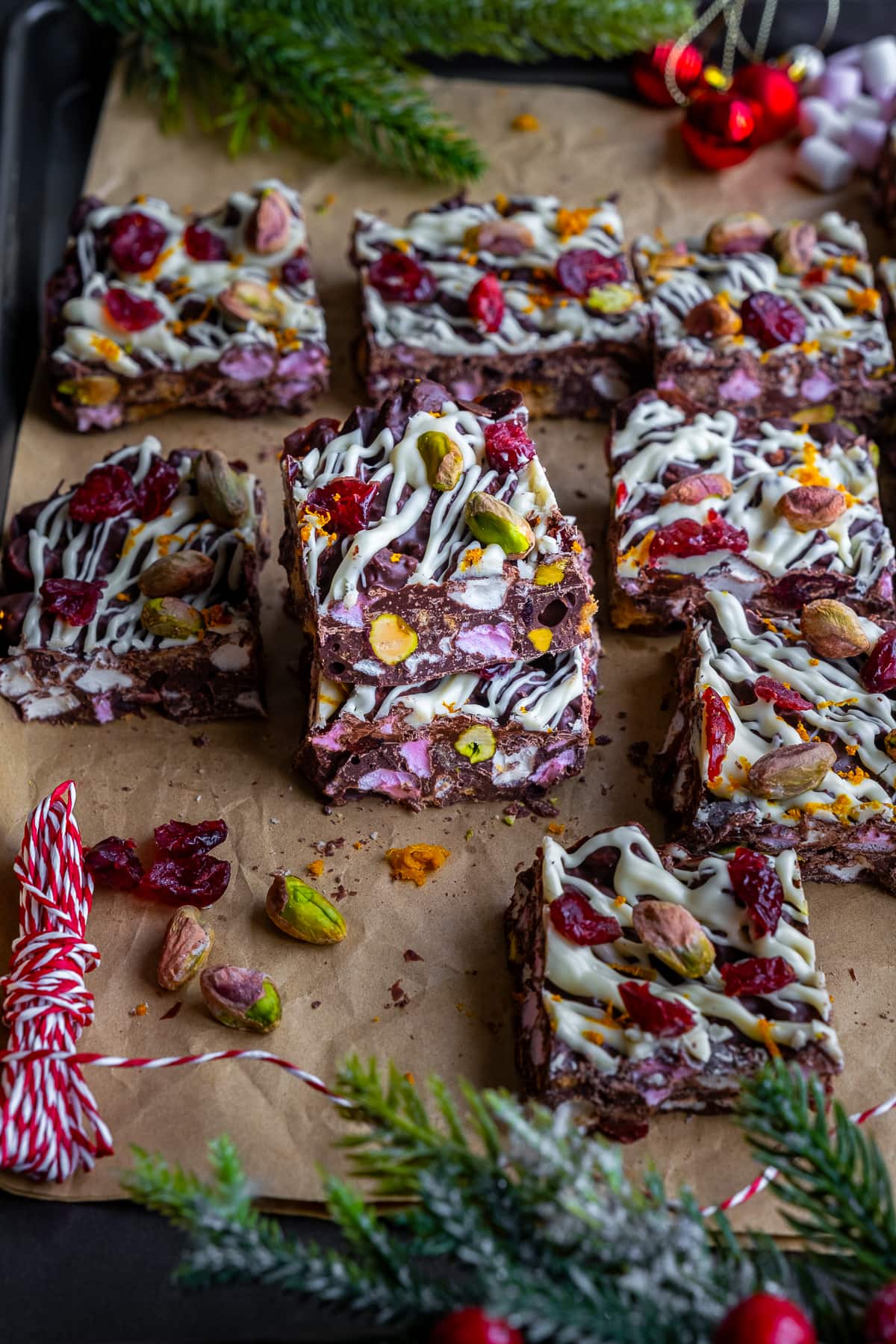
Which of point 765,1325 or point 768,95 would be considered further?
point 768,95

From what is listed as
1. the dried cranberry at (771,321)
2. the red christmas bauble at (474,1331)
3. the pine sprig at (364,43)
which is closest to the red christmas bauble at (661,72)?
the pine sprig at (364,43)

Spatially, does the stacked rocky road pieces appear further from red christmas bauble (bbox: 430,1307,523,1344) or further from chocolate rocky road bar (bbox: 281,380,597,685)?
red christmas bauble (bbox: 430,1307,523,1344)

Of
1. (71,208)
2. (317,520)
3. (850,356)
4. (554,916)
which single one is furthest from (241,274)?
(554,916)

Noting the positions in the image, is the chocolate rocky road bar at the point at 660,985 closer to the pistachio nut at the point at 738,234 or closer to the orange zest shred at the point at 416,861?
the orange zest shred at the point at 416,861

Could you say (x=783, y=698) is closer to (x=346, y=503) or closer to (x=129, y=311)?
(x=346, y=503)

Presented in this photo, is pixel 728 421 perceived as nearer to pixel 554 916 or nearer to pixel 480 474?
pixel 480 474

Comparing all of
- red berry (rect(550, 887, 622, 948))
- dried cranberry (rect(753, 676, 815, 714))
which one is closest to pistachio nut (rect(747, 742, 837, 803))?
dried cranberry (rect(753, 676, 815, 714))

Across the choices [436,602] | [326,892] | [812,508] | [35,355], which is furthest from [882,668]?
[35,355]
